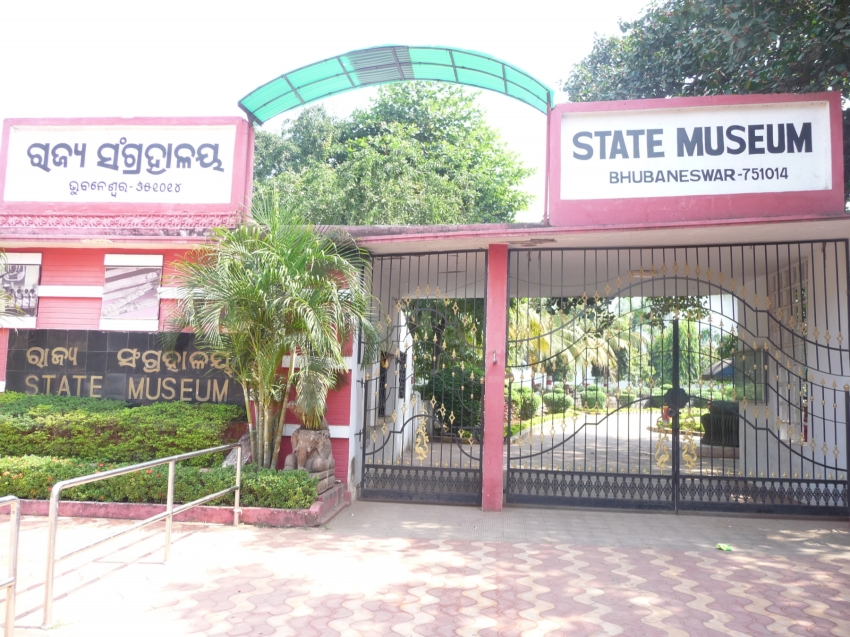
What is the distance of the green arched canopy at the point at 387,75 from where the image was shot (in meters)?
8.66

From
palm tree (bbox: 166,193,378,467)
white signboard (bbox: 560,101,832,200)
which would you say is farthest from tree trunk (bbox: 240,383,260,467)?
white signboard (bbox: 560,101,832,200)

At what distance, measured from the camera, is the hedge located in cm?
669

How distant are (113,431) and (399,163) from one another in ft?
41.3

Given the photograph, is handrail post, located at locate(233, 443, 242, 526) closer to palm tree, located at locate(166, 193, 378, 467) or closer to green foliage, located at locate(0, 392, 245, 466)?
palm tree, located at locate(166, 193, 378, 467)

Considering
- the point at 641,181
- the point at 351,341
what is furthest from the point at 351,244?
the point at 641,181

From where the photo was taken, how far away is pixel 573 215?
7.79 meters

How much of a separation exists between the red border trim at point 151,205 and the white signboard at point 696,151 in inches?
165

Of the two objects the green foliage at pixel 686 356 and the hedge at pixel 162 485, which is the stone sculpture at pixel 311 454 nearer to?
the hedge at pixel 162 485

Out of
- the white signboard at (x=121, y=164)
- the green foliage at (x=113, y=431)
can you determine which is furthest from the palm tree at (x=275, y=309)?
the white signboard at (x=121, y=164)

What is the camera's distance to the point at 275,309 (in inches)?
268

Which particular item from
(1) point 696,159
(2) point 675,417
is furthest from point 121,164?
(2) point 675,417

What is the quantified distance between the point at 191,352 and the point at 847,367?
315 inches

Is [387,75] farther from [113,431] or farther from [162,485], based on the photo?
[162,485]

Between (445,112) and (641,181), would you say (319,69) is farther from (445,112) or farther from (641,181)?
(445,112)
